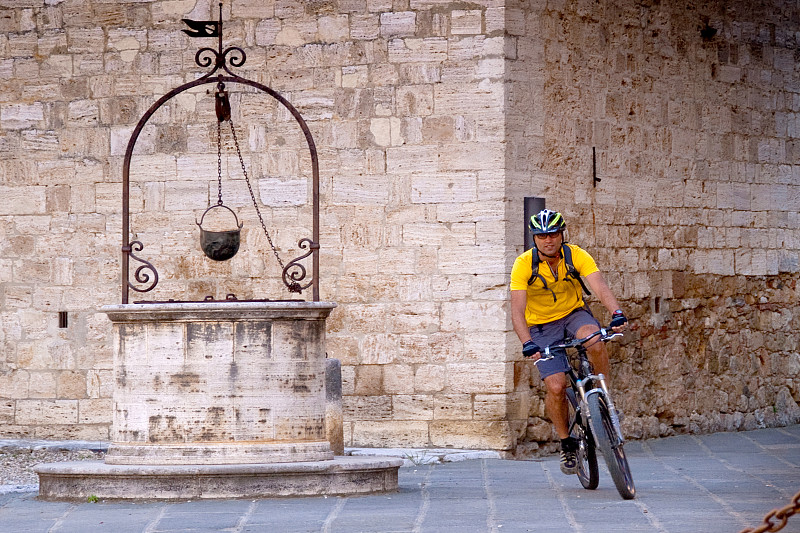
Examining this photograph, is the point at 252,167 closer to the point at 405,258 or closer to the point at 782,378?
the point at 405,258

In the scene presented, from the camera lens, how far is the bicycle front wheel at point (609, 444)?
6398 millimetres

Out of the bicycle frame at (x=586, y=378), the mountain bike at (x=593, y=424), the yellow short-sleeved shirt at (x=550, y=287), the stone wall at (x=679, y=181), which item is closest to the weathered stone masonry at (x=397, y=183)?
the stone wall at (x=679, y=181)

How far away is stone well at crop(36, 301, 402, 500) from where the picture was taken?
22.7 feet

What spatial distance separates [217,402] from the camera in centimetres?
700

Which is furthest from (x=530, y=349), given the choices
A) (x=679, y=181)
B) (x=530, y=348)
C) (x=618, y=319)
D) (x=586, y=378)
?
(x=679, y=181)

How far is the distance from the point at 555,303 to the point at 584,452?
2.68ft

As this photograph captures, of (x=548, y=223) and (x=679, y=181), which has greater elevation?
(x=679, y=181)

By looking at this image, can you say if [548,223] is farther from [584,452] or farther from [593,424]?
[584,452]

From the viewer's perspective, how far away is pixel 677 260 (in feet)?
34.7

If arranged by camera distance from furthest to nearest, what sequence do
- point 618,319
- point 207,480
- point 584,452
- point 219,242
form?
point 219,242, point 584,452, point 207,480, point 618,319

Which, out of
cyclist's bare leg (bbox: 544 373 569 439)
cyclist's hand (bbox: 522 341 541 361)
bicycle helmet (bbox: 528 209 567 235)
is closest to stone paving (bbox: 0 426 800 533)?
cyclist's bare leg (bbox: 544 373 569 439)

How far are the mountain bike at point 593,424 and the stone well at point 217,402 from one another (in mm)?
1049

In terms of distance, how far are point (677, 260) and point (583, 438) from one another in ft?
13.4

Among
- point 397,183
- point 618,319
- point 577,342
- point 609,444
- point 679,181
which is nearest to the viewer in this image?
point 609,444
